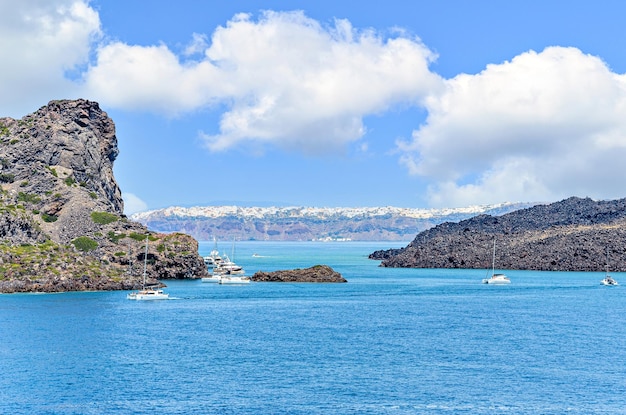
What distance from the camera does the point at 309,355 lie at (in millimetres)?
69562

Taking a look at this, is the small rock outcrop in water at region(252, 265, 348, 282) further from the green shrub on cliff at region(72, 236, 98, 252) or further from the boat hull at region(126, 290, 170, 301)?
the boat hull at region(126, 290, 170, 301)

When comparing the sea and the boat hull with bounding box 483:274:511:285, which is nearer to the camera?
the sea

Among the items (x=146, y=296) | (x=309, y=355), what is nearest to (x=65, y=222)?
(x=146, y=296)

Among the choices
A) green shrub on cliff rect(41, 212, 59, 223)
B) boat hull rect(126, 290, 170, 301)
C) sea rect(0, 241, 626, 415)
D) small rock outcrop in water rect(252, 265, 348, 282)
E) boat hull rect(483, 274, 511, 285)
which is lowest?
sea rect(0, 241, 626, 415)

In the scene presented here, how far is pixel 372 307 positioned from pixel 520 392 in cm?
5566

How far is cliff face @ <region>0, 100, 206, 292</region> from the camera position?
12988 cm

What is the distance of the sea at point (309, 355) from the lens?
52938 millimetres

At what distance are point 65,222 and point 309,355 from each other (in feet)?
344

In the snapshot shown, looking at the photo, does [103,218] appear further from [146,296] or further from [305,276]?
[146,296]

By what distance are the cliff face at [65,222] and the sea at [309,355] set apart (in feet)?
35.5

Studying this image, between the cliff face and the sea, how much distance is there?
10809 millimetres

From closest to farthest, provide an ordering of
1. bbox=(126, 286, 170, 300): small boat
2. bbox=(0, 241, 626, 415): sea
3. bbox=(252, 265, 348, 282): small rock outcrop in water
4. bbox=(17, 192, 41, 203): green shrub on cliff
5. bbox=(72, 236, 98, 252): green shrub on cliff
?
bbox=(0, 241, 626, 415): sea
bbox=(126, 286, 170, 300): small boat
bbox=(72, 236, 98, 252): green shrub on cliff
bbox=(252, 265, 348, 282): small rock outcrop in water
bbox=(17, 192, 41, 203): green shrub on cliff

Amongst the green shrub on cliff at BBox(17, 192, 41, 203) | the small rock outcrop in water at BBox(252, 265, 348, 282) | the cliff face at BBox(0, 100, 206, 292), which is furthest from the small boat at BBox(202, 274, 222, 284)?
the green shrub on cliff at BBox(17, 192, 41, 203)

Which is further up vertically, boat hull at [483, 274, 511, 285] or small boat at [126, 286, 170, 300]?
boat hull at [483, 274, 511, 285]
